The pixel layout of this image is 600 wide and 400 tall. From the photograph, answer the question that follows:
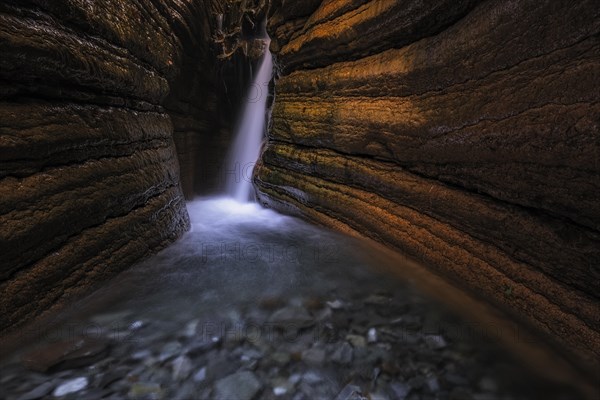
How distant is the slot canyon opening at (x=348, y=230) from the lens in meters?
2.12

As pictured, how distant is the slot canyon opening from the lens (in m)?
2.12

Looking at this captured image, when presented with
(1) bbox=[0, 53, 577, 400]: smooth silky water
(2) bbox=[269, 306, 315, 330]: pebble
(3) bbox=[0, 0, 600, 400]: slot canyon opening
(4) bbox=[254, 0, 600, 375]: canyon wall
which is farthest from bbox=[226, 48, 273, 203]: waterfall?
(2) bbox=[269, 306, 315, 330]: pebble

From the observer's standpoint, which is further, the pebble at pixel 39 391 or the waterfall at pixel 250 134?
the waterfall at pixel 250 134

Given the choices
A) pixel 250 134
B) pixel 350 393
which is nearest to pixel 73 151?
pixel 350 393

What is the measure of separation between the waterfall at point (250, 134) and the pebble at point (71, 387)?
25.0 feet

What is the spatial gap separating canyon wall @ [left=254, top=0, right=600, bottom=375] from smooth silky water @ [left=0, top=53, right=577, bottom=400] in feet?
1.69

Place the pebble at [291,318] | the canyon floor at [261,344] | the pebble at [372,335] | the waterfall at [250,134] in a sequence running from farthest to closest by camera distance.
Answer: the waterfall at [250,134] → the pebble at [291,318] → the pebble at [372,335] → the canyon floor at [261,344]

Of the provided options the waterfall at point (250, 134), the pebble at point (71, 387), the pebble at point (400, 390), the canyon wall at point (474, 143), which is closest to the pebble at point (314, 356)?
the pebble at point (400, 390)

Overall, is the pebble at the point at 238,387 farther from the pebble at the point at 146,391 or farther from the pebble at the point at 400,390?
the pebble at the point at 400,390

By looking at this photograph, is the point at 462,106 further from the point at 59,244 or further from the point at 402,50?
the point at 59,244

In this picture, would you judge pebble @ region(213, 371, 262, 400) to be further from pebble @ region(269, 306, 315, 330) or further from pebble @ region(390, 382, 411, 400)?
pebble @ region(390, 382, 411, 400)

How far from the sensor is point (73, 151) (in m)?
2.94

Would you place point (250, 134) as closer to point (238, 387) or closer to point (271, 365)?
point (271, 365)

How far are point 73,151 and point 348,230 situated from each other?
3867 millimetres
